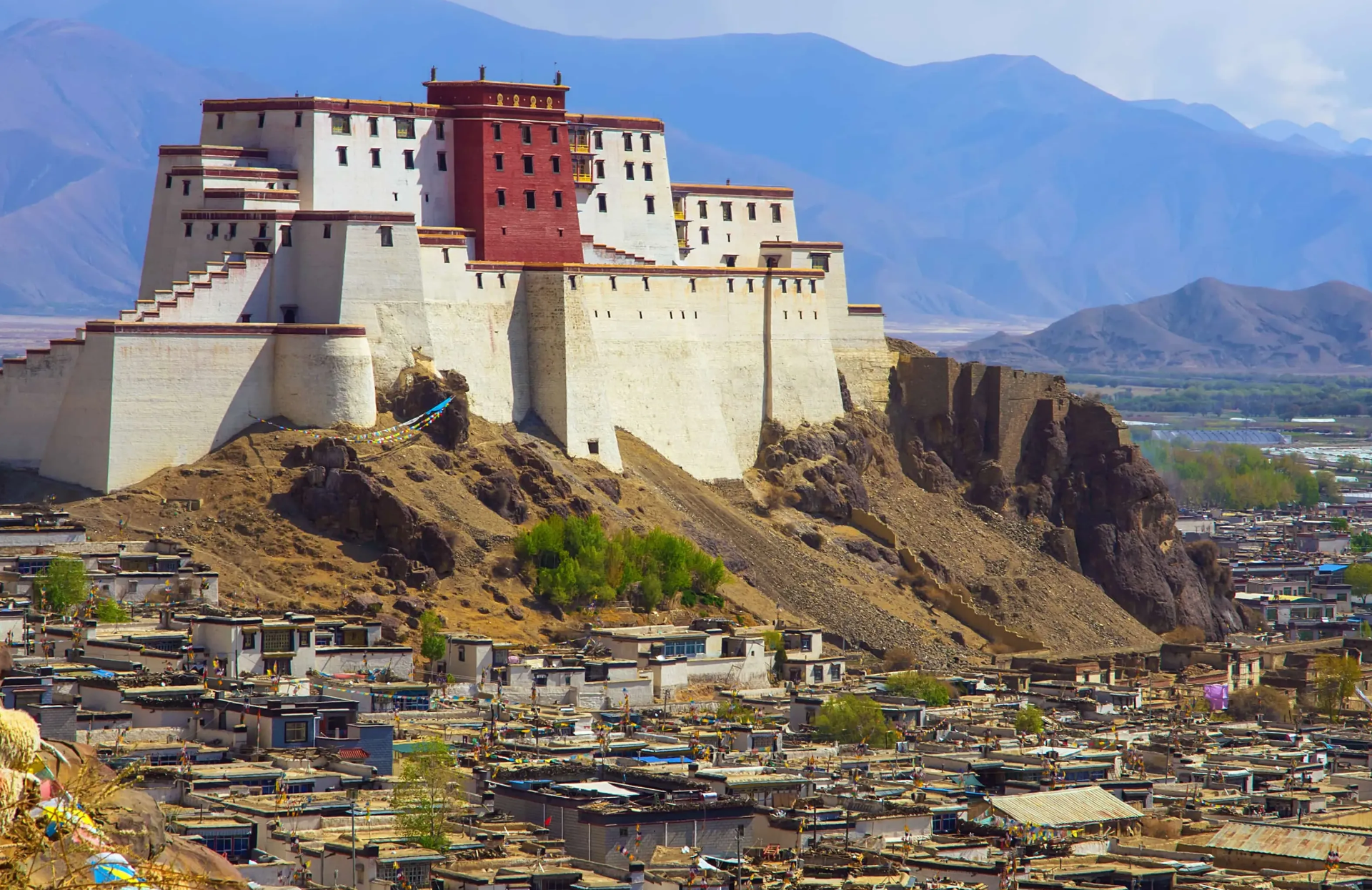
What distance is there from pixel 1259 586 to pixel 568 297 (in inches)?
1911

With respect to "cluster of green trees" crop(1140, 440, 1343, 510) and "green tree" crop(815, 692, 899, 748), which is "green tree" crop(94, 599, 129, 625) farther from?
"cluster of green trees" crop(1140, 440, 1343, 510)

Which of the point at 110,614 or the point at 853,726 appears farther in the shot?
the point at 110,614

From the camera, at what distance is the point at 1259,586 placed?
124938mm

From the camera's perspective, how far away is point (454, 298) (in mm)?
86125

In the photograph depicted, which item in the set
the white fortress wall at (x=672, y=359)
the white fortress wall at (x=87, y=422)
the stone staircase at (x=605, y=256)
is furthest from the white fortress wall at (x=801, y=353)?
the white fortress wall at (x=87, y=422)

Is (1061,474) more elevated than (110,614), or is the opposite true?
(1061,474)

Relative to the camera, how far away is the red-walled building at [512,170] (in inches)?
3538

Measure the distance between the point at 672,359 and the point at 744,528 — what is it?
6746mm

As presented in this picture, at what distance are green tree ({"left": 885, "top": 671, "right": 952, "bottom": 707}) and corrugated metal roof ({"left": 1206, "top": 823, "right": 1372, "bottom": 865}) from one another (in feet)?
70.5

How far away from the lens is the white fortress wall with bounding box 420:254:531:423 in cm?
8519

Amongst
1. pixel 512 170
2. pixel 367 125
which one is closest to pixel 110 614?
pixel 367 125

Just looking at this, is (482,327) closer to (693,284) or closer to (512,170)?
(512,170)

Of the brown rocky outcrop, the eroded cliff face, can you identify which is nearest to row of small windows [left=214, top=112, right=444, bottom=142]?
the brown rocky outcrop

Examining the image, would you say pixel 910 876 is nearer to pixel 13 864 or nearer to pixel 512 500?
pixel 13 864
